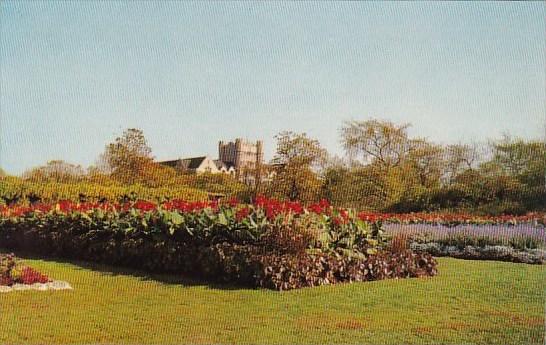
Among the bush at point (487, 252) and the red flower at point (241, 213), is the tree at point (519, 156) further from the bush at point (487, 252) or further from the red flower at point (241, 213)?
the red flower at point (241, 213)

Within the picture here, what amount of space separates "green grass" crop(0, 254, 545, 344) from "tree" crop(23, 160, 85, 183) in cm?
1186

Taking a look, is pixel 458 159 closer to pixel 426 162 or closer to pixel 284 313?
pixel 426 162

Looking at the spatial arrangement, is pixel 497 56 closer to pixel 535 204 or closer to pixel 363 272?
pixel 363 272

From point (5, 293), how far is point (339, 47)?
15.1 feet

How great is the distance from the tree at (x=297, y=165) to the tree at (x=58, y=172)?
6.57m

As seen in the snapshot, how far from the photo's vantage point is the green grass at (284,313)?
4566 mm

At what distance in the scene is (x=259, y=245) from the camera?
727cm

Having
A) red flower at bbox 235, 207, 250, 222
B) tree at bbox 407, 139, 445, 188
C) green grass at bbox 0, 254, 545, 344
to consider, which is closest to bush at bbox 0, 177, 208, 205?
tree at bbox 407, 139, 445, 188

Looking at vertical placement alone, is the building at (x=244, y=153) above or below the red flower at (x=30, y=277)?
above

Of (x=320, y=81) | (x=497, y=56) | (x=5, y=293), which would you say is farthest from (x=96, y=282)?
(x=497, y=56)

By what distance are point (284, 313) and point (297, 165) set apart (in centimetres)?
1162

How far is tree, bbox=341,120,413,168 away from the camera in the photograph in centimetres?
1739

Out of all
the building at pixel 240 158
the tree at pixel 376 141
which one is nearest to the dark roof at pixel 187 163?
the building at pixel 240 158

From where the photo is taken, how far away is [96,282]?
7.48m
